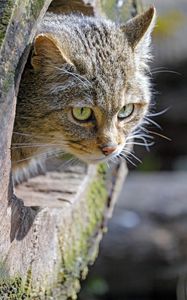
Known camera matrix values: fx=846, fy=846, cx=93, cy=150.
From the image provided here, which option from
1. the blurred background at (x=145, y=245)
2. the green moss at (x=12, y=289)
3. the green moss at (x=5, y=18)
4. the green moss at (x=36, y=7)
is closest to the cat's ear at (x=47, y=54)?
the green moss at (x=36, y=7)

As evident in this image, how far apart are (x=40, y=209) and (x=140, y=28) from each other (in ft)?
2.36

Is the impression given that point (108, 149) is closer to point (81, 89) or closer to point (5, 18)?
point (81, 89)

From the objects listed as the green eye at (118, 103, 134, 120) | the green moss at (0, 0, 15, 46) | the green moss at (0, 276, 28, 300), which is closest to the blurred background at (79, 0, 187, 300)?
the green eye at (118, 103, 134, 120)

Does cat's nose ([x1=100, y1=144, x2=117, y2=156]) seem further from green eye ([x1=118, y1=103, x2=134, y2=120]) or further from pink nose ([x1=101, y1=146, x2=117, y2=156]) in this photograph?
green eye ([x1=118, y1=103, x2=134, y2=120])

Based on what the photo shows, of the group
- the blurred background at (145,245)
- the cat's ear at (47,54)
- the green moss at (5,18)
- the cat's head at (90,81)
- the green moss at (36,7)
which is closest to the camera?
the green moss at (5,18)

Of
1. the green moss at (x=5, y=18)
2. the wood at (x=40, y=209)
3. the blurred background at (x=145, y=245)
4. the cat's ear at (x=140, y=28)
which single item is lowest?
the blurred background at (x=145, y=245)

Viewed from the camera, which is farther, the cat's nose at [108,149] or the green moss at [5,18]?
the cat's nose at [108,149]

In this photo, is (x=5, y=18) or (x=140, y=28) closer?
(x=5, y=18)

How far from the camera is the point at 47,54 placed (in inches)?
102

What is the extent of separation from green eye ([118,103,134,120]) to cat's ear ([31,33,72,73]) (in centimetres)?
30

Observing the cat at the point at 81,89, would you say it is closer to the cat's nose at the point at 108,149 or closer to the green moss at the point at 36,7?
the cat's nose at the point at 108,149

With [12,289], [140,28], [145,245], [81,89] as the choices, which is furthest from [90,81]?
[145,245]

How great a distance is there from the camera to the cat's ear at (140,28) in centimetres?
287

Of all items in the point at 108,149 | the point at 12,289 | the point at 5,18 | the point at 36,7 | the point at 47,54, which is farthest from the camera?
the point at 108,149
